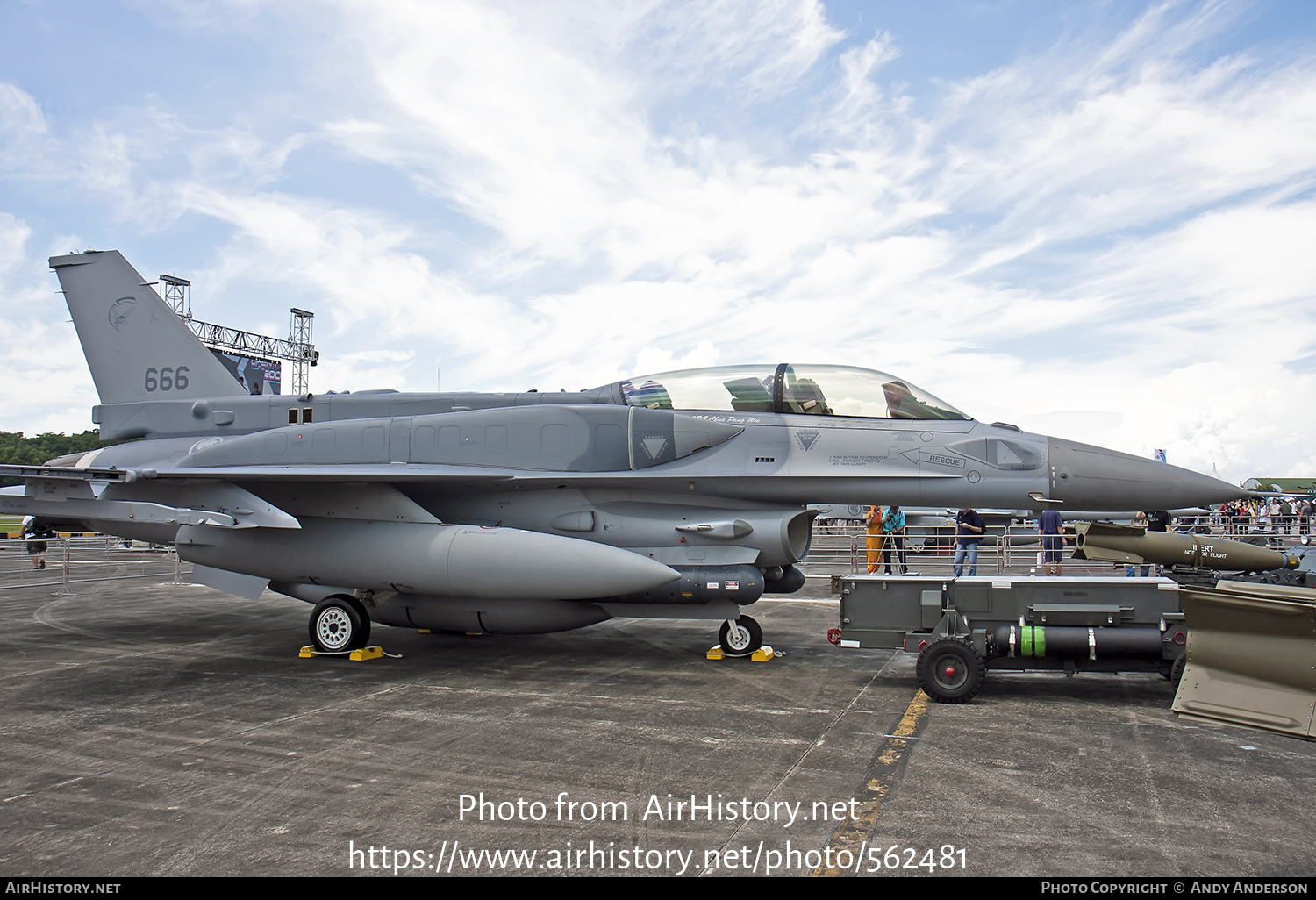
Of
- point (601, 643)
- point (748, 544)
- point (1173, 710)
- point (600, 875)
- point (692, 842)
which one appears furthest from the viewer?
point (601, 643)

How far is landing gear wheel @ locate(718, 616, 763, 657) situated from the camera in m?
8.53

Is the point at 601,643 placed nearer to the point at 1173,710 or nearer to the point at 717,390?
the point at 717,390

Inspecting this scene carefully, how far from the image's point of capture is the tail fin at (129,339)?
11.0 metres

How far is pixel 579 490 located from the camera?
8867mm

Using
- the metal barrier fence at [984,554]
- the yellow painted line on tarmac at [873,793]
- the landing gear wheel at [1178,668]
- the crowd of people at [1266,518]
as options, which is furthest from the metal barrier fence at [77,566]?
the crowd of people at [1266,518]

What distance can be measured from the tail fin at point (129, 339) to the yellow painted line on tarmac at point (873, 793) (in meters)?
9.74

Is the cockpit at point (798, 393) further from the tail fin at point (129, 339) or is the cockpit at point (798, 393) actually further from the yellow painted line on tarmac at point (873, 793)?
the tail fin at point (129, 339)

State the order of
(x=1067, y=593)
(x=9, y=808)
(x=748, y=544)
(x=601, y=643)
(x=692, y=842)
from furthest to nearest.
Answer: (x=601, y=643) < (x=748, y=544) < (x=1067, y=593) < (x=9, y=808) < (x=692, y=842)

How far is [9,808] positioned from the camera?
4.33 metres

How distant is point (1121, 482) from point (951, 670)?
277 centimetres

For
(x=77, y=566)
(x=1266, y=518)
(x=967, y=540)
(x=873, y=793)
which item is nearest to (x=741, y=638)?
(x=873, y=793)
